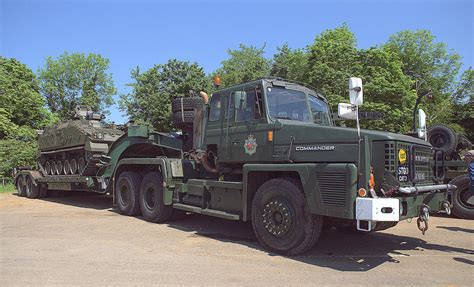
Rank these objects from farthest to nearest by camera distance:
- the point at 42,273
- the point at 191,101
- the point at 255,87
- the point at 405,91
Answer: the point at 405,91
the point at 191,101
the point at 255,87
the point at 42,273

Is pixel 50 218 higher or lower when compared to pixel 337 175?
lower

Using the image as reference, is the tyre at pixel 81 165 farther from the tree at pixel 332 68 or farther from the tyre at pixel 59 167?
the tree at pixel 332 68

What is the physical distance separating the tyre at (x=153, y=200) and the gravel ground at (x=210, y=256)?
0.23 m

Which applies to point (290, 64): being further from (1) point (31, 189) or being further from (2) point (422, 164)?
(2) point (422, 164)

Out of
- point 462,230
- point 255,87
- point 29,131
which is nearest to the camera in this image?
point 255,87

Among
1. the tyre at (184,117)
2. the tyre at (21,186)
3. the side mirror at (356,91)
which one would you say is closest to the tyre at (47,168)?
the tyre at (21,186)

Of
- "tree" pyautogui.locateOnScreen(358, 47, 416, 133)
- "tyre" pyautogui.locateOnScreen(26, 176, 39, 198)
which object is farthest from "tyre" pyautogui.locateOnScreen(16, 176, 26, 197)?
"tree" pyautogui.locateOnScreen(358, 47, 416, 133)

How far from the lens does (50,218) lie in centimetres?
1019

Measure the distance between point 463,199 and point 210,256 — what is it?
7.16 meters

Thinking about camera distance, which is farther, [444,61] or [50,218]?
[444,61]

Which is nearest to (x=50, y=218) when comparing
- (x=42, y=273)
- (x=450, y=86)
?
(x=42, y=273)

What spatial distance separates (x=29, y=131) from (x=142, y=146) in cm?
2393

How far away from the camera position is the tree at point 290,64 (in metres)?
35.4

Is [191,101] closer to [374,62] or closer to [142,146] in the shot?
[142,146]
